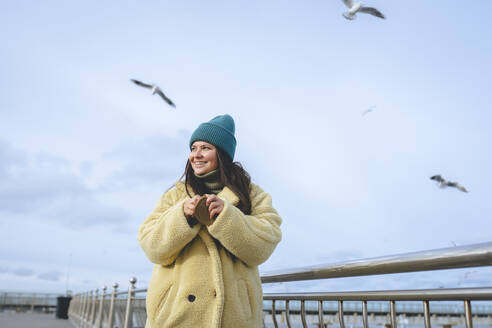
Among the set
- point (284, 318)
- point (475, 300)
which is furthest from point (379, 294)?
point (284, 318)

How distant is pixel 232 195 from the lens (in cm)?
211

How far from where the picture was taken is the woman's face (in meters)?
2.26

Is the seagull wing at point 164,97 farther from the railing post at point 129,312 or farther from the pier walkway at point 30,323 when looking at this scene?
the pier walkway at point 30,323

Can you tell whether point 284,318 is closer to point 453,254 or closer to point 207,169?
point 207,169

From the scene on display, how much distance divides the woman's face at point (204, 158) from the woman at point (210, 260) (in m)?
0.19

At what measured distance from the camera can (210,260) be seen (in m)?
1.93

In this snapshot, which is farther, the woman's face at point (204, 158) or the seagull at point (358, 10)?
the seagull at point (358, 10)

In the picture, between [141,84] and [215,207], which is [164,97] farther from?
[215,207]

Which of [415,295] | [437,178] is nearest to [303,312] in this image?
[415,295]

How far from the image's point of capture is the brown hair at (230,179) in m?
2.13

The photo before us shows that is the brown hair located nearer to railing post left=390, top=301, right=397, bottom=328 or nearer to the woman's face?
the woman's face

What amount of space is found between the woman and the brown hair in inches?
0.4

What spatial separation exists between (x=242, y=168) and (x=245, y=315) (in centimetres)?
86

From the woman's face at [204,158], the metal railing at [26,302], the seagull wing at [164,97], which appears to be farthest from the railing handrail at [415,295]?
the metal railing at [26,302]
